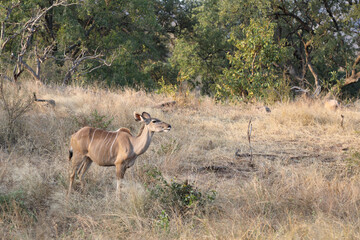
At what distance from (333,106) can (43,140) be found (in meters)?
7.98

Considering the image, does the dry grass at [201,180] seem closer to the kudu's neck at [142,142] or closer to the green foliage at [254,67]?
the kudu's neck at [142,142]

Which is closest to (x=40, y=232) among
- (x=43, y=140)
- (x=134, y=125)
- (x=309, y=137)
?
(x=43, y=140)

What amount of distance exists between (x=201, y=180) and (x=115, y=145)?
1536 millimetres

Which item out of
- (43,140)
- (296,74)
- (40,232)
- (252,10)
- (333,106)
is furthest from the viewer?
(296,74)

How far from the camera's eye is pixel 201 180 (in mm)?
5840

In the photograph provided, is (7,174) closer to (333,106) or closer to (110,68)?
(333,106)

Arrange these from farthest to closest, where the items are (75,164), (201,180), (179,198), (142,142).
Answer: (201,180) < (75,164) < (142,142) < (179,198)

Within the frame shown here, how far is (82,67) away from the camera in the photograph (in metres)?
17.2

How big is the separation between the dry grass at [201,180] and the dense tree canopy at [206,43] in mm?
3801

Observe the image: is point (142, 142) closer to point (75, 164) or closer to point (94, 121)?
point (75, 164)

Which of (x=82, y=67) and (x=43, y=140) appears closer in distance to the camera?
(x=43, y=140)

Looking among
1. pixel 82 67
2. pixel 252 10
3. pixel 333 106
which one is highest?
pixel 252 10

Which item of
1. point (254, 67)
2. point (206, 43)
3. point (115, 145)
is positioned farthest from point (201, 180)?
point (206, 43)

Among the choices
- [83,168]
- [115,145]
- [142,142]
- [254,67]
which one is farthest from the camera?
[254,67]
